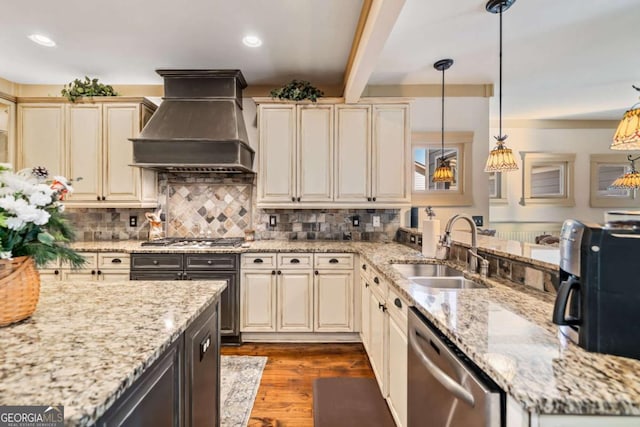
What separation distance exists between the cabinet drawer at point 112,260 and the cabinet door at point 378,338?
2.37 meters

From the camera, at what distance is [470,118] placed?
3.79 metres

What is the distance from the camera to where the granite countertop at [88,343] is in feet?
2.14

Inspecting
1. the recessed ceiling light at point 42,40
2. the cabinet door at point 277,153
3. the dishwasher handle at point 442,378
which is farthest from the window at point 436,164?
the recessed ceiling light at point 42,40

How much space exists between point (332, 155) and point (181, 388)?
2577 millimetres

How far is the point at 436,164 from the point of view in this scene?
426cm

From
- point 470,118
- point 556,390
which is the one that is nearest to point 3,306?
point 556,390

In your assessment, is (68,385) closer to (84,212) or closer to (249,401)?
(249,401)

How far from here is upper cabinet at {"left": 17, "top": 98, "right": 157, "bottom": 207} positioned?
3.25 meters

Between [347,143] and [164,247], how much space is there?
7.05 feet

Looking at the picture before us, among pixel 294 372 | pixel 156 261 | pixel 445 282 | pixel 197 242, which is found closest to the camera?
pixel 445 282

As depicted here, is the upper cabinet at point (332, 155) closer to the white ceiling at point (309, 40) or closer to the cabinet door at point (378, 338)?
the white ceiling at point (309, 40)

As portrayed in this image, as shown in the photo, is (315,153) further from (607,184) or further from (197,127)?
(607,184)

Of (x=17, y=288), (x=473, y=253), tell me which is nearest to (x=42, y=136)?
(x=17, y=288)

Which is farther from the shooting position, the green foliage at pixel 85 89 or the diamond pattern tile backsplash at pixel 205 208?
the diamond pattern tile backsplash at pixel 205 208
